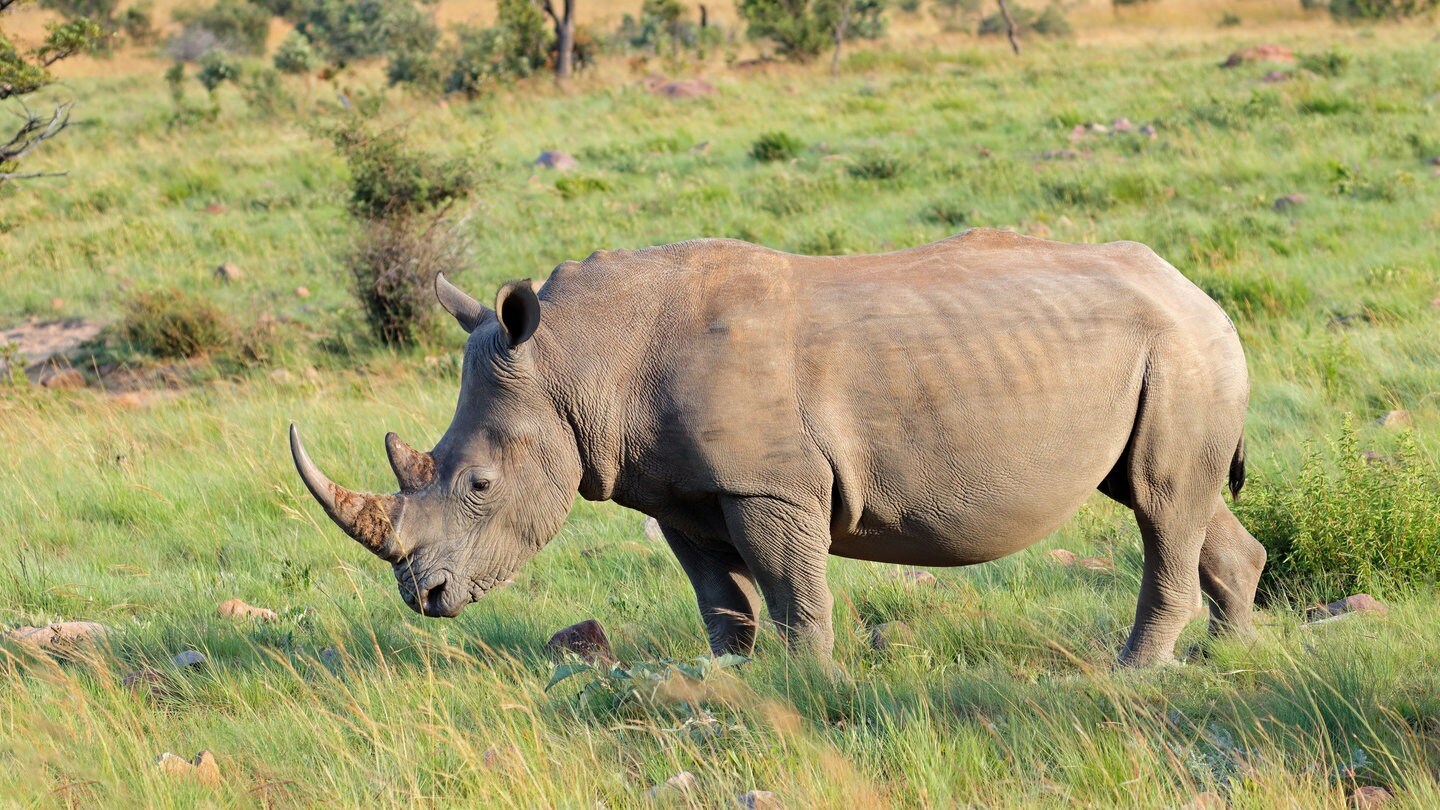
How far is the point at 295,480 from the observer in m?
7.52

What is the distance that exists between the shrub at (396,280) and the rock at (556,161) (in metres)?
5.17

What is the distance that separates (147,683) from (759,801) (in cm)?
238

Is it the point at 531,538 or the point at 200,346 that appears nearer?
the point at 531,538

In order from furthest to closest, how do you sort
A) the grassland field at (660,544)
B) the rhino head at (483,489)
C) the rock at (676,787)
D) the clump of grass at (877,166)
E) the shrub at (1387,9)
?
the shrub at (1387,9)
the clump of grass at (877,166)
the rhino head at (483,489)
the grassland field at (660,544)
the rock at (676,787)

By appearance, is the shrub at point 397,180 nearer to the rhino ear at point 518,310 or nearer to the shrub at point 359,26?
the rhino ear at point 518,310

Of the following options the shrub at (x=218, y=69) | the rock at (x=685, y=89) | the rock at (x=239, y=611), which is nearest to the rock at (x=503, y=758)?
the rock at (x=239, y=611)

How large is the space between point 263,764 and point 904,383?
2.11 metres

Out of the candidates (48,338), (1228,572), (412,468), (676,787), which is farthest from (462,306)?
(48,338)

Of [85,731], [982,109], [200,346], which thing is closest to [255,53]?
[982,109]

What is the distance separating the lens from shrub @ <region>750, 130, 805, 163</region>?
1661 centimetres

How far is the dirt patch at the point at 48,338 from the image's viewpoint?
440 inches

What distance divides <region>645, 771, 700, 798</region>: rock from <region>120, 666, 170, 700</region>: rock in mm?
2016

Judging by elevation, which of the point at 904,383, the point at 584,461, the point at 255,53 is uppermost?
the point at 904,383

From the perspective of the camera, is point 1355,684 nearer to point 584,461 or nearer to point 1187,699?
point 1187,699
